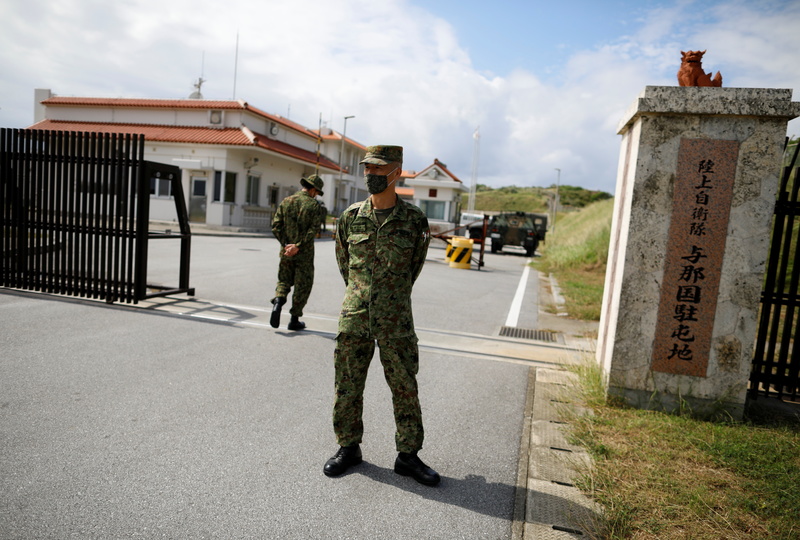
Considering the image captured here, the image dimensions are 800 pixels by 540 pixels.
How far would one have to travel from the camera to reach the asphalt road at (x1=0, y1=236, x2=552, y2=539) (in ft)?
8.85

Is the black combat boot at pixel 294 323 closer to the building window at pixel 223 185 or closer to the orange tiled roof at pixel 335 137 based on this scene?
the building window at pixel 223 185

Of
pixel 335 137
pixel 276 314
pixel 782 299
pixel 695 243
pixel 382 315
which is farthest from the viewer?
pixel 335 137

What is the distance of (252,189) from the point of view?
92.2 ft

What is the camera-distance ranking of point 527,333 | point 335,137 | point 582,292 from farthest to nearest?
point 335,137 → point 582,292 → point 527,333

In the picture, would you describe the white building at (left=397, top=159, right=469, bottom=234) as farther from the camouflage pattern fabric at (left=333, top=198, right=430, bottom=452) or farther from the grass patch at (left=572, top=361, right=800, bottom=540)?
the camouflage pattern fabric at (left=333, top=198, right=430, bottom=452)

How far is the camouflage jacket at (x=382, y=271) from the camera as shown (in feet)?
10.4

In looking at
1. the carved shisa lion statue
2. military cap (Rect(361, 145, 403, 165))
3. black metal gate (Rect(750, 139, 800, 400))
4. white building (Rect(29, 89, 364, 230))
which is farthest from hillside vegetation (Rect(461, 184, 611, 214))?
military cap (Rect(361, 145, 403, 165))

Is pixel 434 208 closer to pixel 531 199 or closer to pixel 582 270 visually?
pixel 582 270

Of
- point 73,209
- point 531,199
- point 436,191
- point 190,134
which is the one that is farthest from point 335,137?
point 531,199

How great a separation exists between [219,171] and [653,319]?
24.1 m

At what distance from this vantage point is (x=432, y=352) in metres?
6.29

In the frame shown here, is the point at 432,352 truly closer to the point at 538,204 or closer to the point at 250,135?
the point at 250,135

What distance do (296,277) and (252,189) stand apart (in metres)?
22.7

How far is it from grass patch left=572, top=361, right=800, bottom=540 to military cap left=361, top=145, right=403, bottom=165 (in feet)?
7.10
